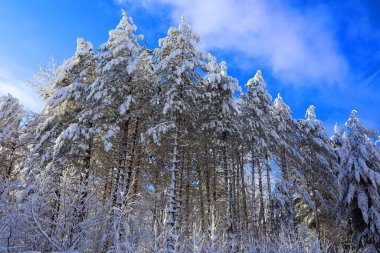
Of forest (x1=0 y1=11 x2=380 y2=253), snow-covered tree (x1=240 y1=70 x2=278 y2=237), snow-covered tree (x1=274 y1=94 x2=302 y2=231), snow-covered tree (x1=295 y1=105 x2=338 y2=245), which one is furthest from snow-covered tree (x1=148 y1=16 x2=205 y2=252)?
snow-covered tree (x1=295 y1=105 x2=338 y2=245)

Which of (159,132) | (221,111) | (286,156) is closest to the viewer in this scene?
(159,132)

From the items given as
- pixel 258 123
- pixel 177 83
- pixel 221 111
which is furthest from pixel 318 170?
pixel 177 83

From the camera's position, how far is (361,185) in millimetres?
16766

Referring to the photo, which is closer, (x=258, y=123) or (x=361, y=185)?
(x=361, y=185)

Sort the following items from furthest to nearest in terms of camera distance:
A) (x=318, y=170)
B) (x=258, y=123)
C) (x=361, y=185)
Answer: (x=318, y=170) < (x=258, y=123) < (x=361, y=185)

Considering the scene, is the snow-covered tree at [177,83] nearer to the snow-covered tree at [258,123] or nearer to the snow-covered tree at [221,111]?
the snow-covered tree at [221,111]

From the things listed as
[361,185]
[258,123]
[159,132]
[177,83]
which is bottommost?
[361,185]

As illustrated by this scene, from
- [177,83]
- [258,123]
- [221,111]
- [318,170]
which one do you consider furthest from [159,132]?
[318,170]

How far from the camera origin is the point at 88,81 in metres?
17.3

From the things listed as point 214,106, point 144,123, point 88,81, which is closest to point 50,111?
point 88,81

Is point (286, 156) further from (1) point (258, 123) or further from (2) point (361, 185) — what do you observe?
(2) point (361, 185)

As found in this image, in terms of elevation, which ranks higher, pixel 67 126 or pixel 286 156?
pixel 286 156

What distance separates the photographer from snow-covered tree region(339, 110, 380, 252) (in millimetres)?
15961

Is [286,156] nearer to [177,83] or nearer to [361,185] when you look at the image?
[361,185]
